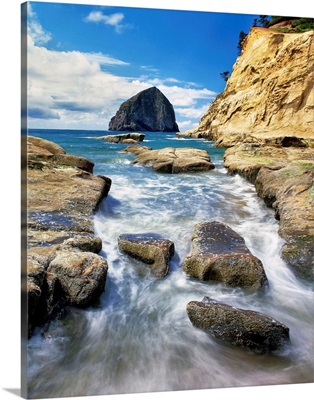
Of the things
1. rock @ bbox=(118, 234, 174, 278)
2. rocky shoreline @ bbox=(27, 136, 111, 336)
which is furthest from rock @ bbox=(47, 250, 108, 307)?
rock @ bbox=(118, 234, 174, 278)

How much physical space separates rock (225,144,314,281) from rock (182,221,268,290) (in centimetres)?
50

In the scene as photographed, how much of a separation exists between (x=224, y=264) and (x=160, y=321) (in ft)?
2.51

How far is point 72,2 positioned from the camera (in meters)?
2.43

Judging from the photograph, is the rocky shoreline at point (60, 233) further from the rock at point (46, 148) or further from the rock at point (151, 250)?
the rock at point (151, 250)

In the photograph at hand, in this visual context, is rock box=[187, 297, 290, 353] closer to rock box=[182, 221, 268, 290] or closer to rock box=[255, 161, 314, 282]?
rock box=[182, 221, 268, 290]

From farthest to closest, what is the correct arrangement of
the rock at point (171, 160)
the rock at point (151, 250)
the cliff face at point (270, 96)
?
the cliff face at point (270, 96), the rock at point (171, 160), the rock at point (151, 250)

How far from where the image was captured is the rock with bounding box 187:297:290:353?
2.41 m

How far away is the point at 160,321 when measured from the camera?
266 centimetres

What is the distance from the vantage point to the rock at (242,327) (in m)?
2.41

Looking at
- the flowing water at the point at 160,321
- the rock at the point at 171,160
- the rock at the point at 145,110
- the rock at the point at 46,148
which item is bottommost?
the flowing water at the point at 160,321

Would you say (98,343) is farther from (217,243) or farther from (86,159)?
(86,159)

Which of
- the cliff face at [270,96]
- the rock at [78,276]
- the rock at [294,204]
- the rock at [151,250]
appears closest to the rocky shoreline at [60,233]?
the rock at [78,276]

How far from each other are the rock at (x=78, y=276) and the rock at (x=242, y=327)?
0.81 meters

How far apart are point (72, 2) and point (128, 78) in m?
0.65
